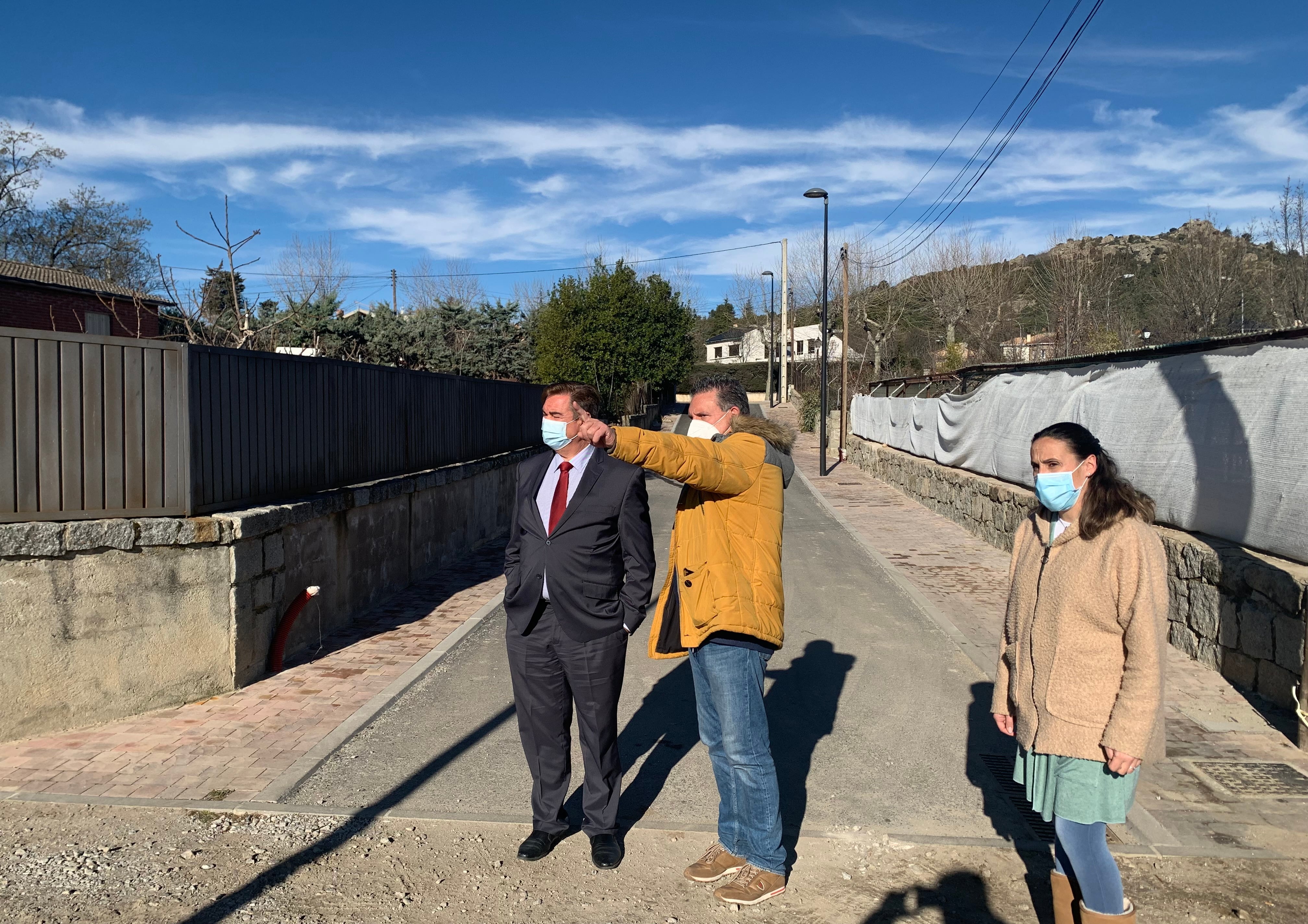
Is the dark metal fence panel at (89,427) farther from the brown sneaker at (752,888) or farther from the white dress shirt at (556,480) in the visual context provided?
the brown sneaker at (752,888)

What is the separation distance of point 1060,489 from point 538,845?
96.4 inches

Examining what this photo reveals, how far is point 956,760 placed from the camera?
4.95m

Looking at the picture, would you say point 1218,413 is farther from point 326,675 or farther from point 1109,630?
point 326,675

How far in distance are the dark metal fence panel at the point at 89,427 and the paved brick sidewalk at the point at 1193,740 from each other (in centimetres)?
551

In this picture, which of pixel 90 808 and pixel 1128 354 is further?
pixel 1128 354

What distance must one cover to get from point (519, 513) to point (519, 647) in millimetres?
560

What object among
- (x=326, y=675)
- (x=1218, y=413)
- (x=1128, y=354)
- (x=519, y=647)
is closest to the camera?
(x=519, y=647)

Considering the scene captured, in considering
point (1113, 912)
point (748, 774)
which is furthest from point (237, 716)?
point (1113, 912)

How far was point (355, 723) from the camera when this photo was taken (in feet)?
17.6

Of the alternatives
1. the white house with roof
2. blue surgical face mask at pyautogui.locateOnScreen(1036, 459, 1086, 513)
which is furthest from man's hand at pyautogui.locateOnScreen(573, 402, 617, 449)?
the white house with roof

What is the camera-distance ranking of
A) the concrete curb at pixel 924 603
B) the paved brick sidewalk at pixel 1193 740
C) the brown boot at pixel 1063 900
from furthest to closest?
1. the concrete curb at pixel 924 603
2. the paved brick sidewalk at pixel 1193 740
3. the brown boot at pixel 1063 900

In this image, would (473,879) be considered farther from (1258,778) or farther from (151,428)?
(1258,778)

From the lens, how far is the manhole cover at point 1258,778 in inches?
178

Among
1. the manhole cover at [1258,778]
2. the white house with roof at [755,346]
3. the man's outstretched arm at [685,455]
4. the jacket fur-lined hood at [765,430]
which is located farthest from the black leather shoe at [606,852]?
the white house with roof at [755,346]
